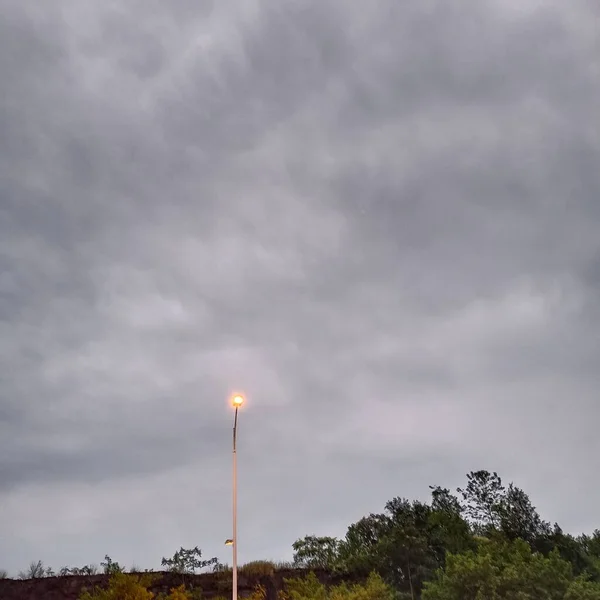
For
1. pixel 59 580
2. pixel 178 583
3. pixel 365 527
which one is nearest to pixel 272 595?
pixel 178 583

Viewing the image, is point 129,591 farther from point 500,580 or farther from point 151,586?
point 500,580

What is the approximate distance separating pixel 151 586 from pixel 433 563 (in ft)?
105

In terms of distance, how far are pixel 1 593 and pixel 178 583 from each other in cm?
1489

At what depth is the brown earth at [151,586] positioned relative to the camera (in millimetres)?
53906

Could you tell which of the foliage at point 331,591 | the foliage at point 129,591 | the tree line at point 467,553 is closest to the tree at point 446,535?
the tree line at point 467,553

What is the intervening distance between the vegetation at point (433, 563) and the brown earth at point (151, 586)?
318 millimetres

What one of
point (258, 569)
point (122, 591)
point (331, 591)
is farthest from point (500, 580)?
point (122, 591)

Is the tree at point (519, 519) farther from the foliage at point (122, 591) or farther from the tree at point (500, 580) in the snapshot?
the foliage at point (122, 591)

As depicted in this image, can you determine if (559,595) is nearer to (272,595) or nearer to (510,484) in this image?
(272,595)

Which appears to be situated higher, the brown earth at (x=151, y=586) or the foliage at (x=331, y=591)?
the brown earth at (x=151, y=586)

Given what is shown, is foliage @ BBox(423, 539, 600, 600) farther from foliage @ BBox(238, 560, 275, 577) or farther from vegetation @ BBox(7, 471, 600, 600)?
foliage @ BBox(238, 560, 275, 577)

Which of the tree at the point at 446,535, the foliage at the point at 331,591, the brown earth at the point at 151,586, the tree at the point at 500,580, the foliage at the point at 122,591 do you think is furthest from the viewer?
the tree at the point at 446,535

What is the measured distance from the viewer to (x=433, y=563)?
6994 centimetres

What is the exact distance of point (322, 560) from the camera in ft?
250
